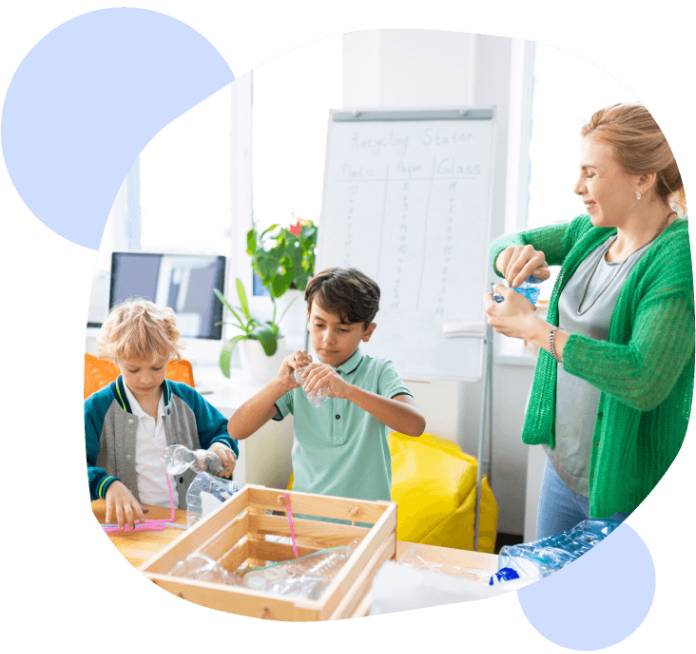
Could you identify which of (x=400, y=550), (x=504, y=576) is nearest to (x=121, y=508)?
(x=400, y=550)

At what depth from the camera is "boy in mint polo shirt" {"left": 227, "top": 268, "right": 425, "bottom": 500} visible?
0.85 meters

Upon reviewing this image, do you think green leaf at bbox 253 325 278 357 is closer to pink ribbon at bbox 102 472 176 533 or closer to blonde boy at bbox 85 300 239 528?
blonde boy at bbox 85 300 239 528

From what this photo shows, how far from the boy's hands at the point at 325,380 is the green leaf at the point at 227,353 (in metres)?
0.17

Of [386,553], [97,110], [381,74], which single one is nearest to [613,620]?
[386,553]

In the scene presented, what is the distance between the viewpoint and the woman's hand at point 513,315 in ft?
2.57

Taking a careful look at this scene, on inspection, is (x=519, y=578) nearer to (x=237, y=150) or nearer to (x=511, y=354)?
(x=511, y=354)

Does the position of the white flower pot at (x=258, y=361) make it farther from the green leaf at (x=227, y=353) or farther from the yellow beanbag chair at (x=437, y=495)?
the yellow beanbag chair at (x=437, y=495)

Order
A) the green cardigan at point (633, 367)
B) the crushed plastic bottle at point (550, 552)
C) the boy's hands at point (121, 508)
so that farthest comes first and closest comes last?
the boy's hands at point (121, 508) < the crushed plastic bottle at point (550, 552) < the green cardigan at point (633, 367)

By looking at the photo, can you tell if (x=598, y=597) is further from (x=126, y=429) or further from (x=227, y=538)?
(x=126, y=429)

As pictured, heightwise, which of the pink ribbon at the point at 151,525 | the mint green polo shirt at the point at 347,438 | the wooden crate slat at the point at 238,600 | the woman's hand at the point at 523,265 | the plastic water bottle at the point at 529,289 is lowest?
the wooden crate slat at the point at 238,600

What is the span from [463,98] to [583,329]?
0.35m

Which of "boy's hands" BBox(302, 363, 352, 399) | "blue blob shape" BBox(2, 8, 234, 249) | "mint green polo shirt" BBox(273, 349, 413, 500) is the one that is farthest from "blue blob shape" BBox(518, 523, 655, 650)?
"blue blob shape" BBox(2, 8, 234, 249)

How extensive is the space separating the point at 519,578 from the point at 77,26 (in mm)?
840

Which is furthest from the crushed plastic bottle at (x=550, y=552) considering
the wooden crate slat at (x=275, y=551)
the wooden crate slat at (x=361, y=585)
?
the wooden crate slat at (x=275, y=551)
